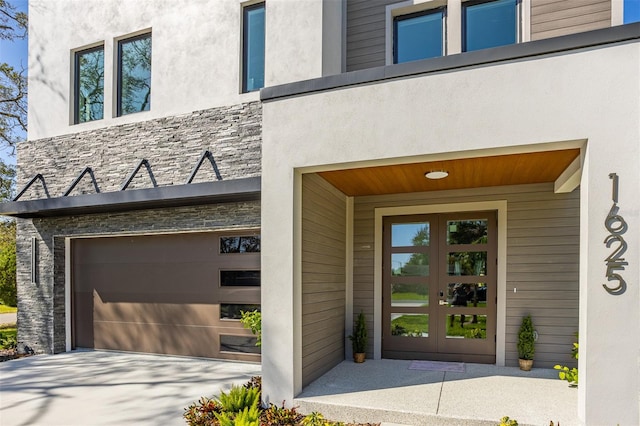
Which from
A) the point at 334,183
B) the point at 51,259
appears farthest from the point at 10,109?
the point at 334,183

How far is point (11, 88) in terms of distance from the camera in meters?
14.3

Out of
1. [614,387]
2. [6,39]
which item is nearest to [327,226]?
[614,387]

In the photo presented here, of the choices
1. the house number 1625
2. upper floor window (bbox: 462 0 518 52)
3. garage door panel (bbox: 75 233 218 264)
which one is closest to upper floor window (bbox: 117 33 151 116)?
garage door panel (bbox: 75 233 218 264)

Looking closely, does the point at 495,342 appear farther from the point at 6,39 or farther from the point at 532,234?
the point at 6,39

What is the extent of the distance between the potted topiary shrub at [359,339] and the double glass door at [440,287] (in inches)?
17.2

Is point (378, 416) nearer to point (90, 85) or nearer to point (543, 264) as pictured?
point (543, 264)

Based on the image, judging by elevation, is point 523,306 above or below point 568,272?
below

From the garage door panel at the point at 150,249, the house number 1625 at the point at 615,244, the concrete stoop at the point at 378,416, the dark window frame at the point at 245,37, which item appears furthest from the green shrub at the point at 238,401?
the dark window frame at the point at 245,37

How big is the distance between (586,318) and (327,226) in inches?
127

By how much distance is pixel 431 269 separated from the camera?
666 centimetres

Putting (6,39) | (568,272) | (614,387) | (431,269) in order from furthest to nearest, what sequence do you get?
(6,39) < (431,269) < (568,272) < (614,387)

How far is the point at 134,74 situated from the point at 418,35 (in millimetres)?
5329

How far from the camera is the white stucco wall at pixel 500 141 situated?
367cm

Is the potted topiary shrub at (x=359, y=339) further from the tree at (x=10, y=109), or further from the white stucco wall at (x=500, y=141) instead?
the tree at (x=10, y=109)
